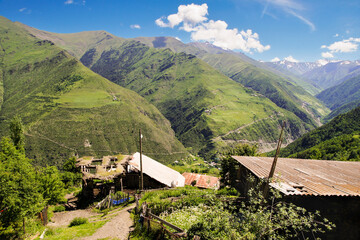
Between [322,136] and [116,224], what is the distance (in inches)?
7628

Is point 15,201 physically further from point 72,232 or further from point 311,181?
point 311,181

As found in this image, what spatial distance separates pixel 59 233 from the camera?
720 inches

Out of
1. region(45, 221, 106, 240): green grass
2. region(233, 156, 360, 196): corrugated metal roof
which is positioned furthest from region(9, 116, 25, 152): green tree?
region(233, 156, 360, 196): corrugated metal roof

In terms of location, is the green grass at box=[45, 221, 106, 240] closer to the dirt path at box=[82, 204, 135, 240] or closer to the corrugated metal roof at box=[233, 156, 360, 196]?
the dirt path at box=[82, 204, 135, 240]

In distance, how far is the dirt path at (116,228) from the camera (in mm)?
17000

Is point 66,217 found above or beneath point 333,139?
Answer: above

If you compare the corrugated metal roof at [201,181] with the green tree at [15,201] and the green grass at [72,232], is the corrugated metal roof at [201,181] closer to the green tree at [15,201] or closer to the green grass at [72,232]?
the green grass at [72,232]

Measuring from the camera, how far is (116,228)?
18.5 meters

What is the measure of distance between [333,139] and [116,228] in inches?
5917

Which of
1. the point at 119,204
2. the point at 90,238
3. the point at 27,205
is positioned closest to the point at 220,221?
the point at 90,238

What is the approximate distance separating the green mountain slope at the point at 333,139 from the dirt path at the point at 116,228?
4312 inches

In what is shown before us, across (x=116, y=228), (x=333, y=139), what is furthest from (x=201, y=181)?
(x=333, y=139)

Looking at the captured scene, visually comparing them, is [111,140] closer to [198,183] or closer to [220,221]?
[198,183]

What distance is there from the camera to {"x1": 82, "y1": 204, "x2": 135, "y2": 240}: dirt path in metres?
17.0
